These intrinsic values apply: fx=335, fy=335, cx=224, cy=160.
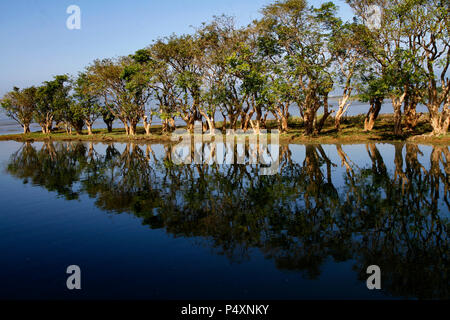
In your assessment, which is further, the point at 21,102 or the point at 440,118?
the point at 21,102

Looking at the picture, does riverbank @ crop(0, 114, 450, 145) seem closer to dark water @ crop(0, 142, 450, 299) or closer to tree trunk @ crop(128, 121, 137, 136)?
tree trunk @ crop(128, 121, 137, 136)

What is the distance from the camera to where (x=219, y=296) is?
9.73 m

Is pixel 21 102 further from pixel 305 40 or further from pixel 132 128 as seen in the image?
pixel 305 40

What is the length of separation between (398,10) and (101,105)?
194 ft

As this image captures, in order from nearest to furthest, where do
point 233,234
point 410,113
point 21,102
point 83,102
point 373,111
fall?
point 233,234 → point 410,113 → point 373,111 → point 83,102 → point 21,102

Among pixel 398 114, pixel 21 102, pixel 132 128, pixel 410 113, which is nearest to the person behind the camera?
pixel 398 114

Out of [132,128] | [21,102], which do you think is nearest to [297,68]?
[132,128]

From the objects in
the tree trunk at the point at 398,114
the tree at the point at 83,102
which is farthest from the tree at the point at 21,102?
the tree trunk at the point at 398,114

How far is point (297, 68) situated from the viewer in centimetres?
4638

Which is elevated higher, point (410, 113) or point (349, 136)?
point (410, 113)

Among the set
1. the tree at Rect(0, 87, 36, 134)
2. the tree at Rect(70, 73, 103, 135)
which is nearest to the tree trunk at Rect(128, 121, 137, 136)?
the tree at Rect(70, 73, 103, 135)

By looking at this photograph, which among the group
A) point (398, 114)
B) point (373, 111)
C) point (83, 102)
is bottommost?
point (398, 114)

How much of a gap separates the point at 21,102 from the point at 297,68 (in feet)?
230

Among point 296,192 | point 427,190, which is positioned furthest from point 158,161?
point 427,190
